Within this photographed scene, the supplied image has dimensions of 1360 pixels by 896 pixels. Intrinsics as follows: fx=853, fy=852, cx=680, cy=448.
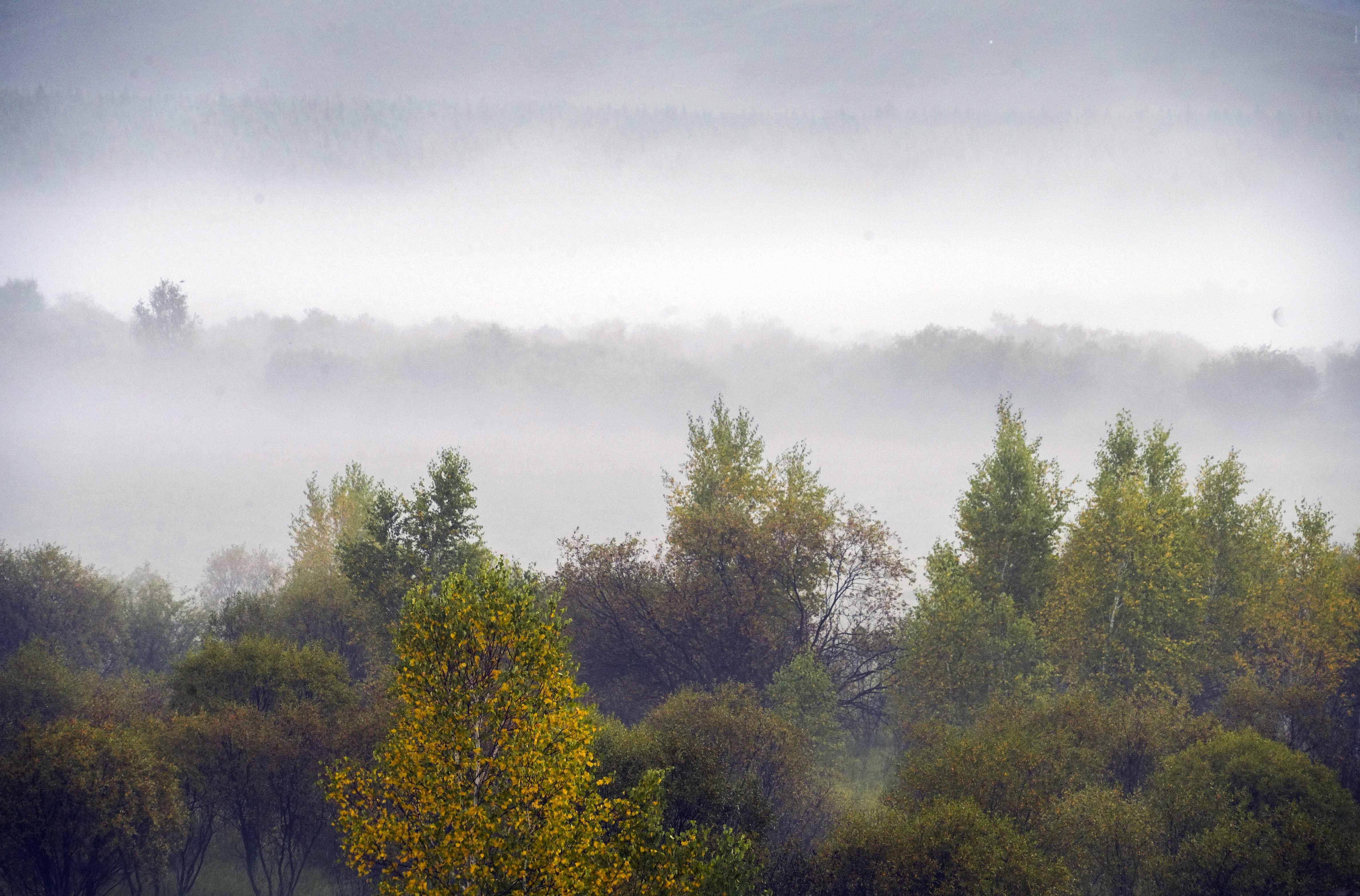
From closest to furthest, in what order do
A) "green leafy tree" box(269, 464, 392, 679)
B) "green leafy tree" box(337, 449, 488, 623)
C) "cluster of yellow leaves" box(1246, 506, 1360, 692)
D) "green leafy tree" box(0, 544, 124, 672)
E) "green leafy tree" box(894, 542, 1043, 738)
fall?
"green leafy tree" box(894, 542, 1043, 738)
"cluster of yellow leaves" box(1246, 506, 1360, 692)
"green leafy tree" box(337, 449, 488, 623)
"green leafy tree" box(269, 464, 392, 679)
"green leafy tree" box(0, 544, 124, 672)

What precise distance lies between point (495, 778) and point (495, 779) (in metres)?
0.12

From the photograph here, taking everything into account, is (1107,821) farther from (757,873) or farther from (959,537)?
(959,537)

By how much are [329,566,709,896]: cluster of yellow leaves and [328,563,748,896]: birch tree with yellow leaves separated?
0.04m

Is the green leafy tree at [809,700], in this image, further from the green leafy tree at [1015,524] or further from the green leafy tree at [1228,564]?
the green leafy tree at [1228,564]

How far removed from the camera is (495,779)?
24.0 m

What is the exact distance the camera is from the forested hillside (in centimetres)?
2441

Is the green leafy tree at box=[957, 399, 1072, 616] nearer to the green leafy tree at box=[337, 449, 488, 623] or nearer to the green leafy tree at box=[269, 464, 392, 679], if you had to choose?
the green leafy tree at box=[337, 449, 488, 623]

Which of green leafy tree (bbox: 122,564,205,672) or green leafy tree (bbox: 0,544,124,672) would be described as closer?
green leafy tree (bbox: 0,544,124,672)

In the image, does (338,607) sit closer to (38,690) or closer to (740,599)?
(38,690)

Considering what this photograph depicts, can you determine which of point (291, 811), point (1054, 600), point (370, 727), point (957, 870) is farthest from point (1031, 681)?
point (291, 811)

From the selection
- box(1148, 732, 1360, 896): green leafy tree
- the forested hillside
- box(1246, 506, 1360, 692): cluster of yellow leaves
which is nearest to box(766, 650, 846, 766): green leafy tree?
the forested hillside

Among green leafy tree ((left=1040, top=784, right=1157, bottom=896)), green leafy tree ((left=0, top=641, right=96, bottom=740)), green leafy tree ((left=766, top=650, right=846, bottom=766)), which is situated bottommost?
green leafy tree ((left=1040, top=784, right=1157, bottom=896))

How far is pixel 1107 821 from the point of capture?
35562mm

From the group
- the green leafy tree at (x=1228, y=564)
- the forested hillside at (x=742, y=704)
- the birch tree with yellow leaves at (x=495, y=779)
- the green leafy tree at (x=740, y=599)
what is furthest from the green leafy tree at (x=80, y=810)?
the green leafy tree at (x=1228, y=564)
